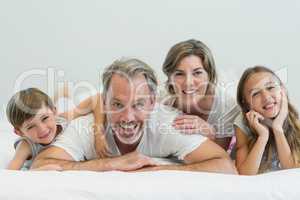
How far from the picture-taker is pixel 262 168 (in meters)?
0.99

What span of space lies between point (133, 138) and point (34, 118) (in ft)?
0.66

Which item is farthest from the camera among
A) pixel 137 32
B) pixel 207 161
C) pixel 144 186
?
pixel 137 32

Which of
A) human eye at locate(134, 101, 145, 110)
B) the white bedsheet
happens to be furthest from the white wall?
the white bedsheet

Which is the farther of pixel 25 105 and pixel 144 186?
pixel 25 105

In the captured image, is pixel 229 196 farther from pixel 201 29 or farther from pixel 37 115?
pixel 201 29

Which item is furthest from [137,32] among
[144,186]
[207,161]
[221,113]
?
[144,186]

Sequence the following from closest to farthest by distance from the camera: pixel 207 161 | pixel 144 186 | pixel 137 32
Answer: pixel 144 186 < pixel 207 161 < pixel 137 32

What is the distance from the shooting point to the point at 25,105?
3.18ft

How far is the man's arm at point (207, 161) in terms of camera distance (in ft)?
3.07

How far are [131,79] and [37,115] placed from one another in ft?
0.67

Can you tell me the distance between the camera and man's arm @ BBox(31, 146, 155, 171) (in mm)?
942

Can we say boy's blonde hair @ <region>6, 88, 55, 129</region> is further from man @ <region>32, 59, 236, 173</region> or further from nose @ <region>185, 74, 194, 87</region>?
nose @ <region>185, 74, 194, 87</region>

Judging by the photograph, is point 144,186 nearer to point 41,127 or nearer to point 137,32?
point 41,127

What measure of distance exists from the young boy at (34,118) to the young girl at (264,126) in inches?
14.8
